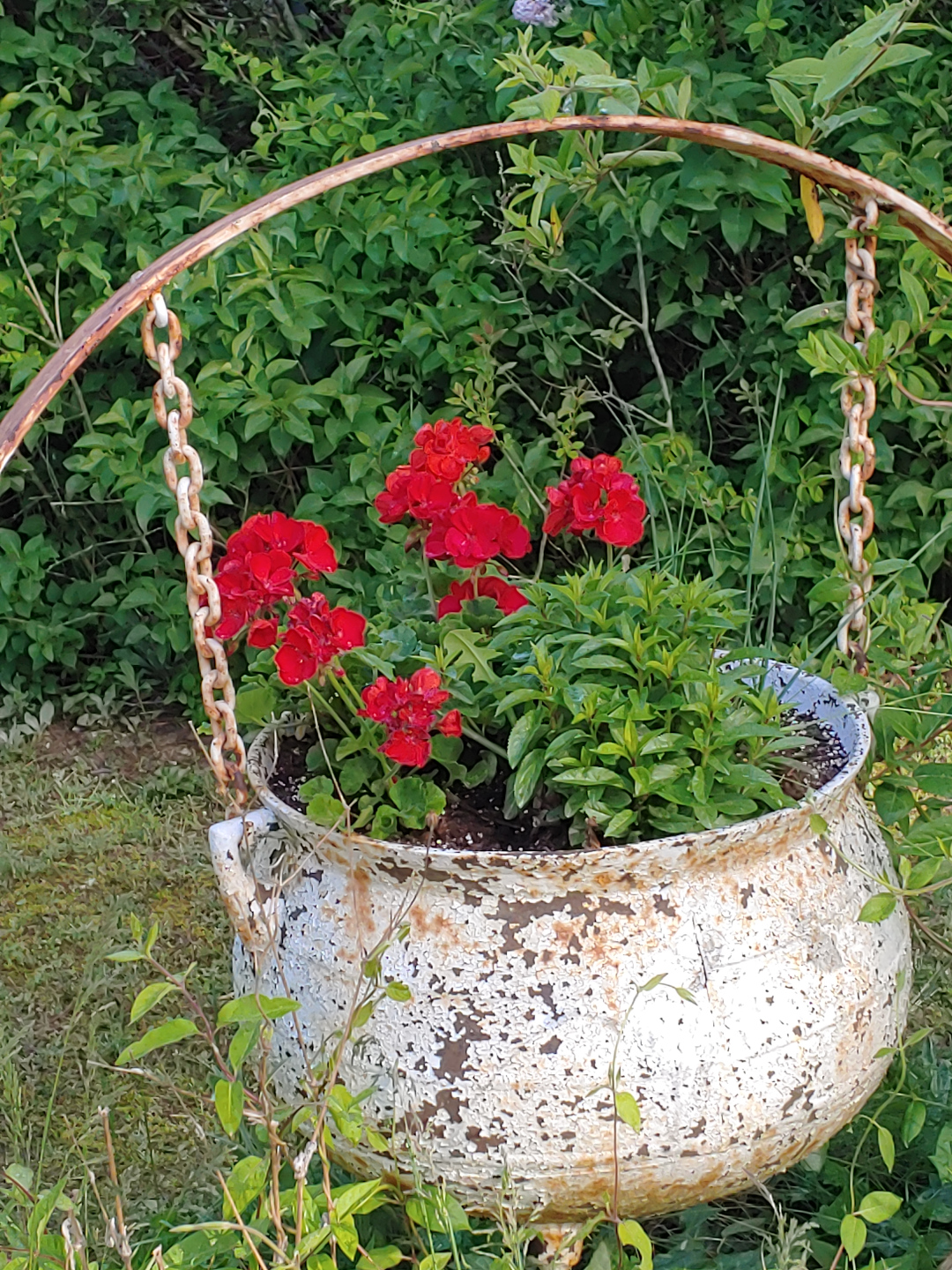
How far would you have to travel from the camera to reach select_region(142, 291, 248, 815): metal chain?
1152mm

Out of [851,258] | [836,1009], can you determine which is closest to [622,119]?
[851,258]

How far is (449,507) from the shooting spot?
1371 millimetres

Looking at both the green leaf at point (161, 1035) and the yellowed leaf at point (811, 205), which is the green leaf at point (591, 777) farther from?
the yellowed leaf at point (811, 205)

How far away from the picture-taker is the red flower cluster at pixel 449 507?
136 centimetres

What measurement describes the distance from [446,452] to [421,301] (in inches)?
69.0

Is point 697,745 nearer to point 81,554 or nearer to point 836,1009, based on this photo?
point 836,1009

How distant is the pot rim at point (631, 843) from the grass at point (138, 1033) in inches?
10.8

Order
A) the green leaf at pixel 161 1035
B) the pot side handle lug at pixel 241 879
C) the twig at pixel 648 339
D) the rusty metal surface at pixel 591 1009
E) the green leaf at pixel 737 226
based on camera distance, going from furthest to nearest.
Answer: the green leaf at pixel 737 226 → the twig at pixel 648 339 → the pot side handle lug at pixel 241 879 → the rusty metal surface at pixel 591 1009 → the green leaf at pixel 161 1035

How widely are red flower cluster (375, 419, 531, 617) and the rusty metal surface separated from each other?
1.03 feet

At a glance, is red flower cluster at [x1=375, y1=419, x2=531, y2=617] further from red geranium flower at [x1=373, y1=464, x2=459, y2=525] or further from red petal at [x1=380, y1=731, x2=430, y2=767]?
red petal at [x1=380, y1=731, x2=430, y2=767]

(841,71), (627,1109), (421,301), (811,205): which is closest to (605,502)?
(811,205)

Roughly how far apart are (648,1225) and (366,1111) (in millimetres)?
680

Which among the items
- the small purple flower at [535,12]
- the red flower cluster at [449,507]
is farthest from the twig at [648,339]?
the red flower cluster at [449,507]

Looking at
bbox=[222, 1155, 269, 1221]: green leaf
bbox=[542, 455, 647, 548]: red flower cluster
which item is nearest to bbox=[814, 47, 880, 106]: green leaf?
bbox=[542, 455, 647, 548]: red flower cluster
